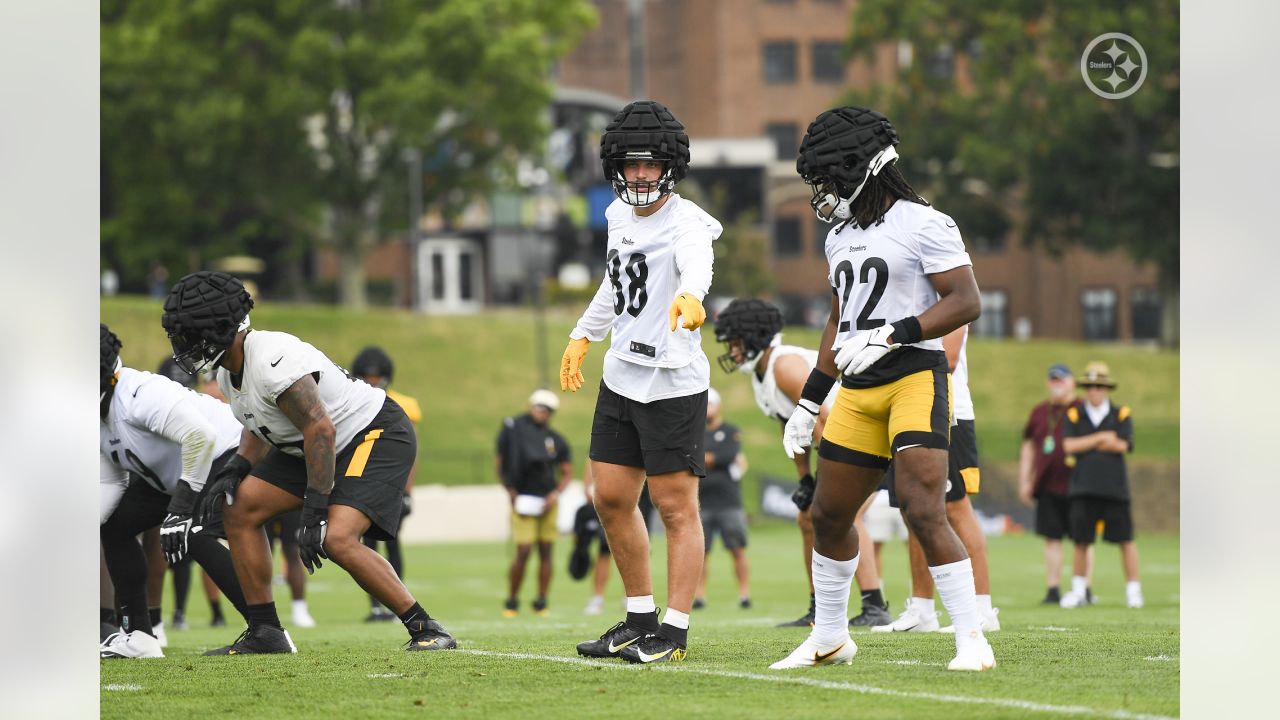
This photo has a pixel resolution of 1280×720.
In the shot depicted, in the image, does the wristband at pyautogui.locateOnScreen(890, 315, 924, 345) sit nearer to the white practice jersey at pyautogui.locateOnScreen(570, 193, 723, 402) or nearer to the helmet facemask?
the white practice jersey at pyautogui.locateOnScreen(570, 193, 723, 402)

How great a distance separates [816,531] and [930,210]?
1368 mm

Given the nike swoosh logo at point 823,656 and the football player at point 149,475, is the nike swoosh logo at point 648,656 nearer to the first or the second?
the nike swoosh logo at point 823,656

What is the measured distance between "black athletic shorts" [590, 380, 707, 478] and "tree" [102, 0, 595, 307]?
39185 mm

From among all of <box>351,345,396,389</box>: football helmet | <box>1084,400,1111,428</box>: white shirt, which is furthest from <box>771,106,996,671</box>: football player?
<box>1084,400,1111,428</box>: white shirt

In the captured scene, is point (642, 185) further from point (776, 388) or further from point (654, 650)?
point (776, 388)

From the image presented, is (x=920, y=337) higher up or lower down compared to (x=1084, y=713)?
higher up

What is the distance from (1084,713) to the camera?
16.7 ft

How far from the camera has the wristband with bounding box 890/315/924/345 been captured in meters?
6.14

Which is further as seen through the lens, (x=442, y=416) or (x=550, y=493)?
(x=442, y=416)

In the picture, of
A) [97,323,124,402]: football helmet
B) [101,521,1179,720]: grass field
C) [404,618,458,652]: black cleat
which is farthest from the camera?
[97,323,124,402]: football helmet

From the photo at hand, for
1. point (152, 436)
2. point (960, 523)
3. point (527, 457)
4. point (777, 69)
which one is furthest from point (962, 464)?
point (777, 69)

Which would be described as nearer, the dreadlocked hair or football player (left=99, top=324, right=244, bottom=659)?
the dreadlocked hair

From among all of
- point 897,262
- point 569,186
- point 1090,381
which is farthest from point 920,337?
point 569,186
